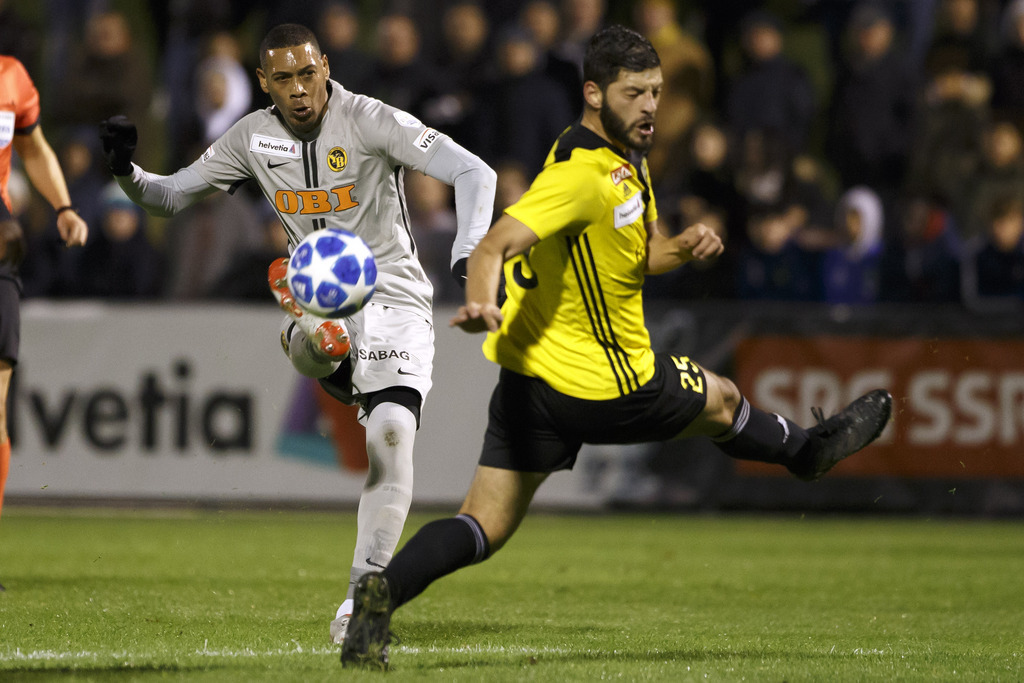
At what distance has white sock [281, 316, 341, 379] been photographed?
18.6 feet

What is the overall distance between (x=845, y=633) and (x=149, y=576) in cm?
376

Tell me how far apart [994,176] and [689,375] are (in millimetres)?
8231

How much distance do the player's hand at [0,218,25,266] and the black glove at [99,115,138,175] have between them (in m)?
1.01

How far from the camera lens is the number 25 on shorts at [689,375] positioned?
518 cm

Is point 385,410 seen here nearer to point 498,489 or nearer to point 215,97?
point 498,489

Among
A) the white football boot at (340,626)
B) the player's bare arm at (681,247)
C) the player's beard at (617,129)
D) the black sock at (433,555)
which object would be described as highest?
the player's beard at (617,129)

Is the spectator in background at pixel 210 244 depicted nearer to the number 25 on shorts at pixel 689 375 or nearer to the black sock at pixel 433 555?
the number 25 on shorts at pixel 689 375

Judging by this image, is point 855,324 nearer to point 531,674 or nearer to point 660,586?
point 660,586

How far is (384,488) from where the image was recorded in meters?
5.67

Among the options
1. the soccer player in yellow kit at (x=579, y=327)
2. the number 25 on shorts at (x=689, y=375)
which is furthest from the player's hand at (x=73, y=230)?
the number 25 on shorts at (x=689, y=375)

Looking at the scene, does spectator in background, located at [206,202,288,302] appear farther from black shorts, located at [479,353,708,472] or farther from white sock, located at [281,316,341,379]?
black shorts, located at [479,353,708,472]

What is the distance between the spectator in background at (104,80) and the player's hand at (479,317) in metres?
10.3

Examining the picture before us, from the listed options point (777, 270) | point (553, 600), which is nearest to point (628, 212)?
point (553, 600)

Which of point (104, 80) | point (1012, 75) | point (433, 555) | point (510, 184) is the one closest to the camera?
point (433, 555)
